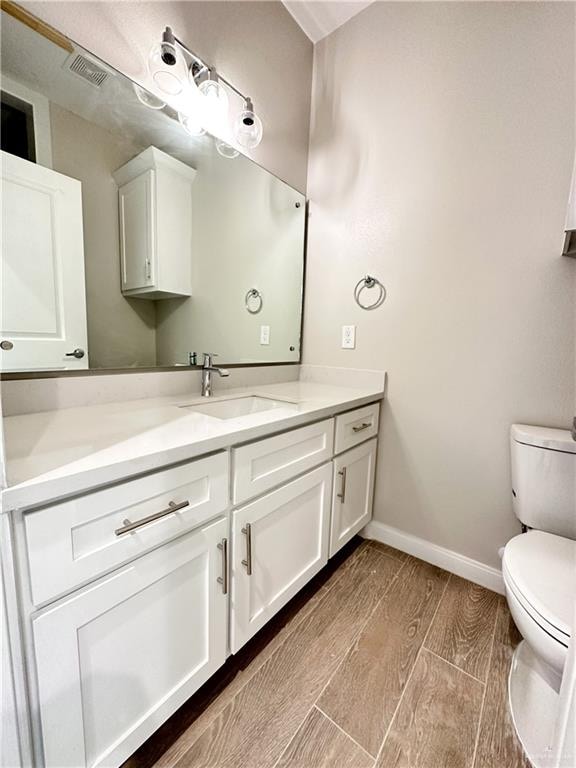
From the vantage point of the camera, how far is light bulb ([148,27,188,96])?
1.09 m

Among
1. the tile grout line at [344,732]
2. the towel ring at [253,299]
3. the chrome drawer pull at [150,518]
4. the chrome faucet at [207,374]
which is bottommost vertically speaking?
the tile grout line at [344,732]

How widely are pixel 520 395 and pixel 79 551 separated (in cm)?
152

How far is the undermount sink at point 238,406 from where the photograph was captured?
1289mm

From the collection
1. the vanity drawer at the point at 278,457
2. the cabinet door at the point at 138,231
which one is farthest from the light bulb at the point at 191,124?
the vanity drawer at the point at 278,457

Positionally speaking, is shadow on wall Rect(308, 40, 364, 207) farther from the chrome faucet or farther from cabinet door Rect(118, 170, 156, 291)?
the chrome faucet

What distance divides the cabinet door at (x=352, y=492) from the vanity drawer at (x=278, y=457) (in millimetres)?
174

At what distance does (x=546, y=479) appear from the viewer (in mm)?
1148

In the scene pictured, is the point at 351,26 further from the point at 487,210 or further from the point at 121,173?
the point at 121,173

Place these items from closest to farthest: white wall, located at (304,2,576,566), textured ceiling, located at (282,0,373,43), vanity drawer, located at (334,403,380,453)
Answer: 1. white wall, located at (304,2,576,566)
2. vanity drawer, located at (334,403,380,453)
3. textured ceiling, located at (282,0,373,43)

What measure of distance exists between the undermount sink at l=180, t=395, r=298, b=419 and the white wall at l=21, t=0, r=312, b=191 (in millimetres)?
1161

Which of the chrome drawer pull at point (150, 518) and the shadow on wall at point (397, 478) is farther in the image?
the shadow on wall at point (397, 478)

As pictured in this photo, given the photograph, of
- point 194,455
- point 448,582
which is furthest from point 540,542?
point 194,455

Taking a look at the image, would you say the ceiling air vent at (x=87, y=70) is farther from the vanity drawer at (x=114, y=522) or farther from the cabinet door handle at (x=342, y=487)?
the cabinet door handle at (x=342, y=487)

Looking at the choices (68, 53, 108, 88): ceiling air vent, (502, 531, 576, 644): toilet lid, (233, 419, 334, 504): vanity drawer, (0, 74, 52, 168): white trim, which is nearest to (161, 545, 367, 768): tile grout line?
(233, 419, 334, 504): vanity drawer
